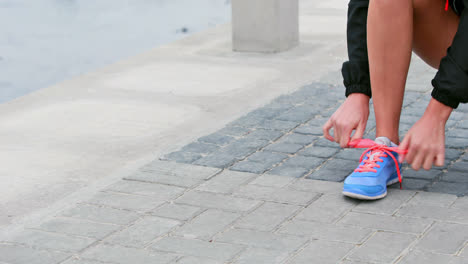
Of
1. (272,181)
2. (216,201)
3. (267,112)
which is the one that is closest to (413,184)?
(272,181)

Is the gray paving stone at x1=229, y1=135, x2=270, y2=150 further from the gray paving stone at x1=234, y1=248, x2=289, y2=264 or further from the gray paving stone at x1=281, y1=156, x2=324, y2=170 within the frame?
the gray paving stone at x1=234, y1=248, x2=289, y2=264

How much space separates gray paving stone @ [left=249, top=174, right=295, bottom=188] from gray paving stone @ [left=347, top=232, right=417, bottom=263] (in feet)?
1.94

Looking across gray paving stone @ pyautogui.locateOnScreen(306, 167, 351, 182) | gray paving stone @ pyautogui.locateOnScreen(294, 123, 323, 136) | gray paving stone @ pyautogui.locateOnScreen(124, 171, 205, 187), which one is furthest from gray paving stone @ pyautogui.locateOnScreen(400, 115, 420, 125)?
gray paving stone @ pyautogui.locateOnScreen(124, 171, 205, 187)

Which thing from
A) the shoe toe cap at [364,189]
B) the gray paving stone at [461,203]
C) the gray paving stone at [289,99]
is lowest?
the gray paving stone at [289,99]

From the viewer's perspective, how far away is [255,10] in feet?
19.8

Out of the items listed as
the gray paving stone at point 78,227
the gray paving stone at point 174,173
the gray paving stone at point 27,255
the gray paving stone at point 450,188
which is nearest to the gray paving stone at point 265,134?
the gray paving stone at point 174,173

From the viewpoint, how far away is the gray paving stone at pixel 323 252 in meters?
2.60

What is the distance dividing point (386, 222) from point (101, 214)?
1020 millimetres

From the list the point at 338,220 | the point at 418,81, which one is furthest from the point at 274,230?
the point at 418,81

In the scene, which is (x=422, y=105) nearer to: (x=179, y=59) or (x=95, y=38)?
(x=179, y=59)

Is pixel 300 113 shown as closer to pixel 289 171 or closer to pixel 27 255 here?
pixel 289 171

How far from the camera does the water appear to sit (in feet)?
21.4

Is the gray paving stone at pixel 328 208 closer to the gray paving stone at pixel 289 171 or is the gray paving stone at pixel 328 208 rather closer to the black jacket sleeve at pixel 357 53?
the gray paving stone at pixel 289 171

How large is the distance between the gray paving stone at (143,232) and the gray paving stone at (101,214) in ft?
0.19
